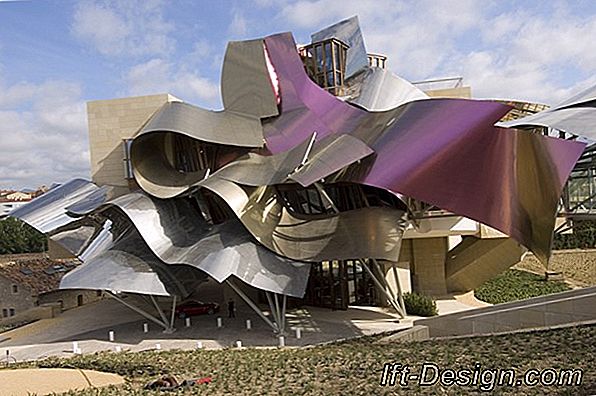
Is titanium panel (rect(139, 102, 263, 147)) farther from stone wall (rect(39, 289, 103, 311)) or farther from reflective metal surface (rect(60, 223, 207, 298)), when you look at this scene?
stone wall (rect(39, 289, 103, 311))

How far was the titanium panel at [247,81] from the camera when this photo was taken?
2455 centimetres

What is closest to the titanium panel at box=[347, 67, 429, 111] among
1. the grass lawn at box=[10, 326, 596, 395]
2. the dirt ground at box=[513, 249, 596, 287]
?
the grass lawn at box=[10, 326, 596, 395]

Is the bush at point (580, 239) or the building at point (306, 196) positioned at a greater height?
the building at point (306, 196)

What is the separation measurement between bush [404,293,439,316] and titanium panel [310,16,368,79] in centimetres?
1430

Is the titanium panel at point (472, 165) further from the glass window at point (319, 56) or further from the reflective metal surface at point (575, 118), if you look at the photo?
the glass window at point (319, 56)

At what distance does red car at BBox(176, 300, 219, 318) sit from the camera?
79.9 feet

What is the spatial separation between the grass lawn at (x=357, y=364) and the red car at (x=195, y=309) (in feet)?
27.9

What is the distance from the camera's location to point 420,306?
2469cm

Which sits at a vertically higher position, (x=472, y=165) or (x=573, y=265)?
(x=472, y=165)

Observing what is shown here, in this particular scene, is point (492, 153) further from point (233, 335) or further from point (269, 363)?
point (233, 335)

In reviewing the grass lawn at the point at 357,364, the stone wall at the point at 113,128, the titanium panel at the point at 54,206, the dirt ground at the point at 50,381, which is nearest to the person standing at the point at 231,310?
the grass lawn at the point at 357,364

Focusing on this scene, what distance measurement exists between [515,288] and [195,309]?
21.7 metres

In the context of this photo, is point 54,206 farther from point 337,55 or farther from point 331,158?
point 337,55

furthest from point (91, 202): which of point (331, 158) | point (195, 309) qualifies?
point (331, 158)
